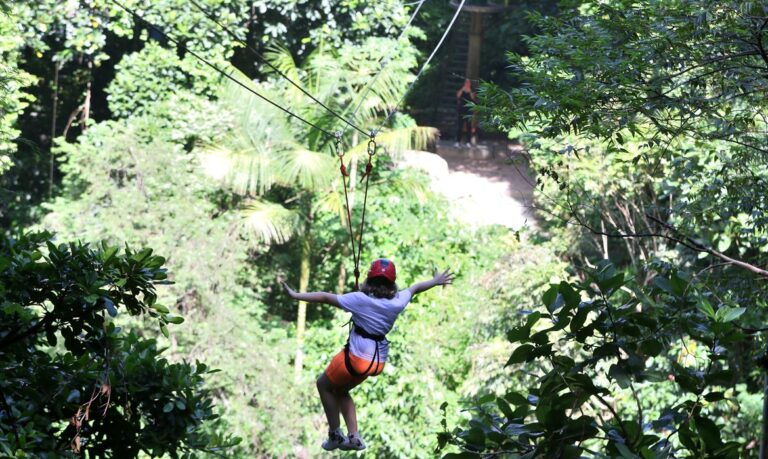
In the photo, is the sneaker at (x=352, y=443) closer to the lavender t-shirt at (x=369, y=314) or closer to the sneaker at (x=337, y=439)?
the sneaker at (x=337, y=439)

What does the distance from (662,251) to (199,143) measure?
6998 millimetres

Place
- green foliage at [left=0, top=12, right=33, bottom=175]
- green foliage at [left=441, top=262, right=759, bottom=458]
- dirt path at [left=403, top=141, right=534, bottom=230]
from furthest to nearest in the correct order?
dirt path at [left=403, top=141, right=534, bottom=230] < green foliage at [left=0, top=12, right=33, bottom=175] < green foliage at [left=441, top=262, right=759, bottom=458]

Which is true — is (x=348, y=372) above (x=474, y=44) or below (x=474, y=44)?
below

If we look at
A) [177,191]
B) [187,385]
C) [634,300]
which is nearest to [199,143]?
[177,191]

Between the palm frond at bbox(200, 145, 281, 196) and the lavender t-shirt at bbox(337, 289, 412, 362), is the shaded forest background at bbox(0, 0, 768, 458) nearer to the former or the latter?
the palm frond at bbox(200, 145, 281, 196)

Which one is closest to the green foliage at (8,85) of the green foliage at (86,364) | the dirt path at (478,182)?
the green foliage at (86,364)

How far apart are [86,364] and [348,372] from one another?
134 centimetres

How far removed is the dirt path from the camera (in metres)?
15.6

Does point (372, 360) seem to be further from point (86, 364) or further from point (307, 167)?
point (307, 167)

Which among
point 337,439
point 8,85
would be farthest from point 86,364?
point 8,85

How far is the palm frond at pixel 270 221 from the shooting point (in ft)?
43.8

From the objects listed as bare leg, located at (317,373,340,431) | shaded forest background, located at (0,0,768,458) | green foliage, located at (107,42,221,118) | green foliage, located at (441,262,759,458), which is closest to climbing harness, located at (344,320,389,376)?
bare leg, located at (317,373,340,431)

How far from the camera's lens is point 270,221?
1341 centimetres

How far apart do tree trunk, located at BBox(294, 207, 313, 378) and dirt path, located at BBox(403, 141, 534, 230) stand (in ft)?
6.98
